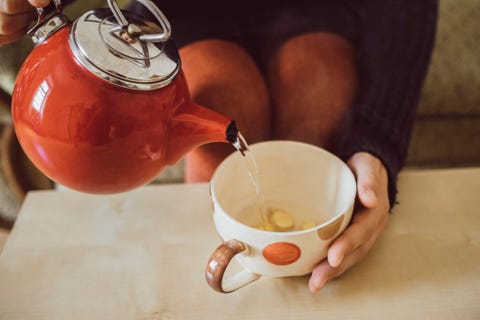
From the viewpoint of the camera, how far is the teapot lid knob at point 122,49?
45 centimetres

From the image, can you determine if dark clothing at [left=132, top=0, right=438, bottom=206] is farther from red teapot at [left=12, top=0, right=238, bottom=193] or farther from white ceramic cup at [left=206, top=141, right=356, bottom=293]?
red teapot at [left=12, top=0, right=238, bottom=193]

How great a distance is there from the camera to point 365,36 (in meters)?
0.83

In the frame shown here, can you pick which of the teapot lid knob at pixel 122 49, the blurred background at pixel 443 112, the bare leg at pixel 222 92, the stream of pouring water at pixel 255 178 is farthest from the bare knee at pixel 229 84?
the blurred background at pixel 443 112

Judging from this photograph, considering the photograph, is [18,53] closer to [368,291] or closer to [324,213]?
[324,213]

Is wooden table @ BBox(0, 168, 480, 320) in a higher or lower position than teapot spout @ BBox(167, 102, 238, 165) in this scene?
lower

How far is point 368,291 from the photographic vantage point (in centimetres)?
56

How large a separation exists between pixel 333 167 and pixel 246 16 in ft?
1.29

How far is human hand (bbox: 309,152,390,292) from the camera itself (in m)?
0.53

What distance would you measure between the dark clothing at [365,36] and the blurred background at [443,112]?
32 centimetres

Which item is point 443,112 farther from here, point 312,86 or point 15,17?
Answer: point 15,17

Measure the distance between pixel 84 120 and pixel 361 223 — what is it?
0.34 metres

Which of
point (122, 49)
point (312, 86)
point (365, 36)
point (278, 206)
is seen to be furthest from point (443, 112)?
point (122, 49)

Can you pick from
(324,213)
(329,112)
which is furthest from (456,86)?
(324,213)

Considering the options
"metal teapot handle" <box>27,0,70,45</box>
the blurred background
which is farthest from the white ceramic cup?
the blurred background
